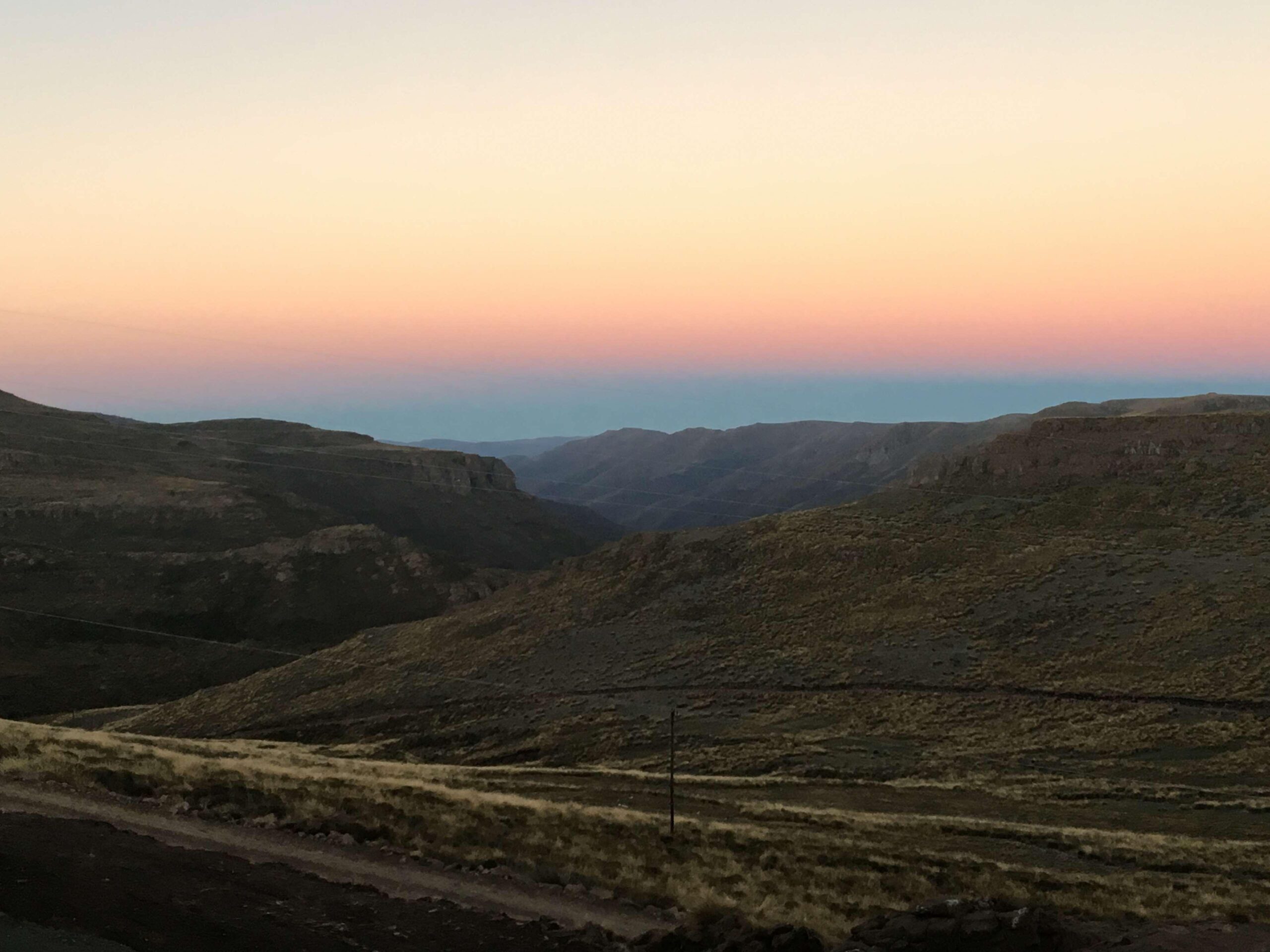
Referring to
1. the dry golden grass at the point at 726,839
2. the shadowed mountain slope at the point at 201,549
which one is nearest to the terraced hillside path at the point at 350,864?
the dry golden grass at the point at 726,839

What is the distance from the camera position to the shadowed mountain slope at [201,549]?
9019cm

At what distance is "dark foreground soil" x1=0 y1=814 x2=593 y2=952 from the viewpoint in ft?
42.1

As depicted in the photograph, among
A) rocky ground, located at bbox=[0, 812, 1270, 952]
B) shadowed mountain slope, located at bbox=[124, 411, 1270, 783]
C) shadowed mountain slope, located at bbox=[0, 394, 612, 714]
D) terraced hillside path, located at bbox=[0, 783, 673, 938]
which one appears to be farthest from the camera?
shadowed mountain slope, located at bbox=[0, 394, 612, 714]

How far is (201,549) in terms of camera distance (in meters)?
117

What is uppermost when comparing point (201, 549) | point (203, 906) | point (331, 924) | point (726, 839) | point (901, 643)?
point (203, 906)

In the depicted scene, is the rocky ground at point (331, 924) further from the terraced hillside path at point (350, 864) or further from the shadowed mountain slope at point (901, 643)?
the shadowed mountain slope at point (901, 643)

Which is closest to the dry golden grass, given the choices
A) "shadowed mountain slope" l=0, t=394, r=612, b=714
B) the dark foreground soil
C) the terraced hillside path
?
the terraced hillside path

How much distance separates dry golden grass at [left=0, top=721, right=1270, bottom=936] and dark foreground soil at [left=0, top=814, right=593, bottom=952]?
3.64m

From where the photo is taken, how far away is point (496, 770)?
145 feet

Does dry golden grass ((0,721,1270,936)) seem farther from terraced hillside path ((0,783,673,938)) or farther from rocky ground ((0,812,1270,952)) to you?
rocky ground ((0,812,1270,952))

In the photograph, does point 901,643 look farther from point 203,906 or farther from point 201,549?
point 201,549

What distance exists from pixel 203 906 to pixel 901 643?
173ft

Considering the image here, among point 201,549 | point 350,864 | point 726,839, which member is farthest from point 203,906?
point 201,549

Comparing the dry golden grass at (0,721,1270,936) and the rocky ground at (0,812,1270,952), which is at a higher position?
the rocky ground at (0,812,1270,952)
